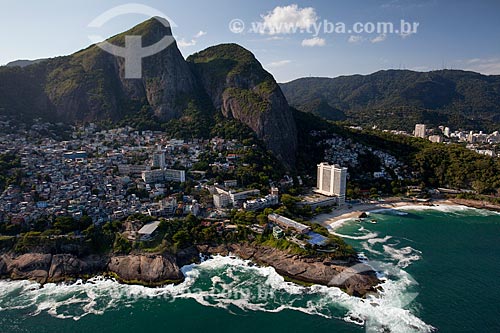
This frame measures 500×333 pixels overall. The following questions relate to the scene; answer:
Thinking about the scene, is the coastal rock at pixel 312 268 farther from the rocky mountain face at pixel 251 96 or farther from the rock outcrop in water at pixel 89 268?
the rocky mountain face at pixel 251 96

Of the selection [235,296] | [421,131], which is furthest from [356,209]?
[421,131]

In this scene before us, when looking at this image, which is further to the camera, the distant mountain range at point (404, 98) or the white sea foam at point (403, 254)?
the distant mountain range at point (404, 98)

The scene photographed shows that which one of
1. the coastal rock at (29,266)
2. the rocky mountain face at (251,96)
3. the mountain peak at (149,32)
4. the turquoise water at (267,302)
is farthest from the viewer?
the mountain peak at (149,32)

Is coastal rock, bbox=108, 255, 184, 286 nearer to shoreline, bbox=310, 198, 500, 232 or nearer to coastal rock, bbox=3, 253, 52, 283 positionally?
coastal rock, bbox=3, 253, 52, 283

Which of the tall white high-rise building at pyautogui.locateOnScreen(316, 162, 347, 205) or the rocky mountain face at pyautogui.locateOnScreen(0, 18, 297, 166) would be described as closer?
the tall white high-rise building at pyautogui.locateOnScreen(316, 162, 347, 205)

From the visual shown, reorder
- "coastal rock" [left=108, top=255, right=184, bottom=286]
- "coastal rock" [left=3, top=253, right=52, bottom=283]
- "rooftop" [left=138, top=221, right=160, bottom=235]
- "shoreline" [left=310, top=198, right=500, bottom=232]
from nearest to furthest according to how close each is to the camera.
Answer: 1. "coastal rock" [left=108, top=255, right=184, bottom=286]
2. "coastal rock" [left=3, top=253, right=52, bottom=283]
3. "rooftop" [left=138, top=221, right=160, bottom=235]
4. "shoreline" [left=310, top=198, right=500, bottom=232]

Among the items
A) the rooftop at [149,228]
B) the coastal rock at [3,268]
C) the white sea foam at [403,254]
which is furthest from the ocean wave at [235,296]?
the rooftop at [149,228]

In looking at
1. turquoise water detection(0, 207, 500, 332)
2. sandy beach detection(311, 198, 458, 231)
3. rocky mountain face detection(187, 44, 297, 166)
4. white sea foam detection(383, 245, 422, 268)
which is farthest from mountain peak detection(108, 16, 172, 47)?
white sea foam detection(383, 245, 422, 268)

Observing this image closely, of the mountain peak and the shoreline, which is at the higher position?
the mountain peak

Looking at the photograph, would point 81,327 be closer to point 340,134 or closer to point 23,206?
point 23,206
